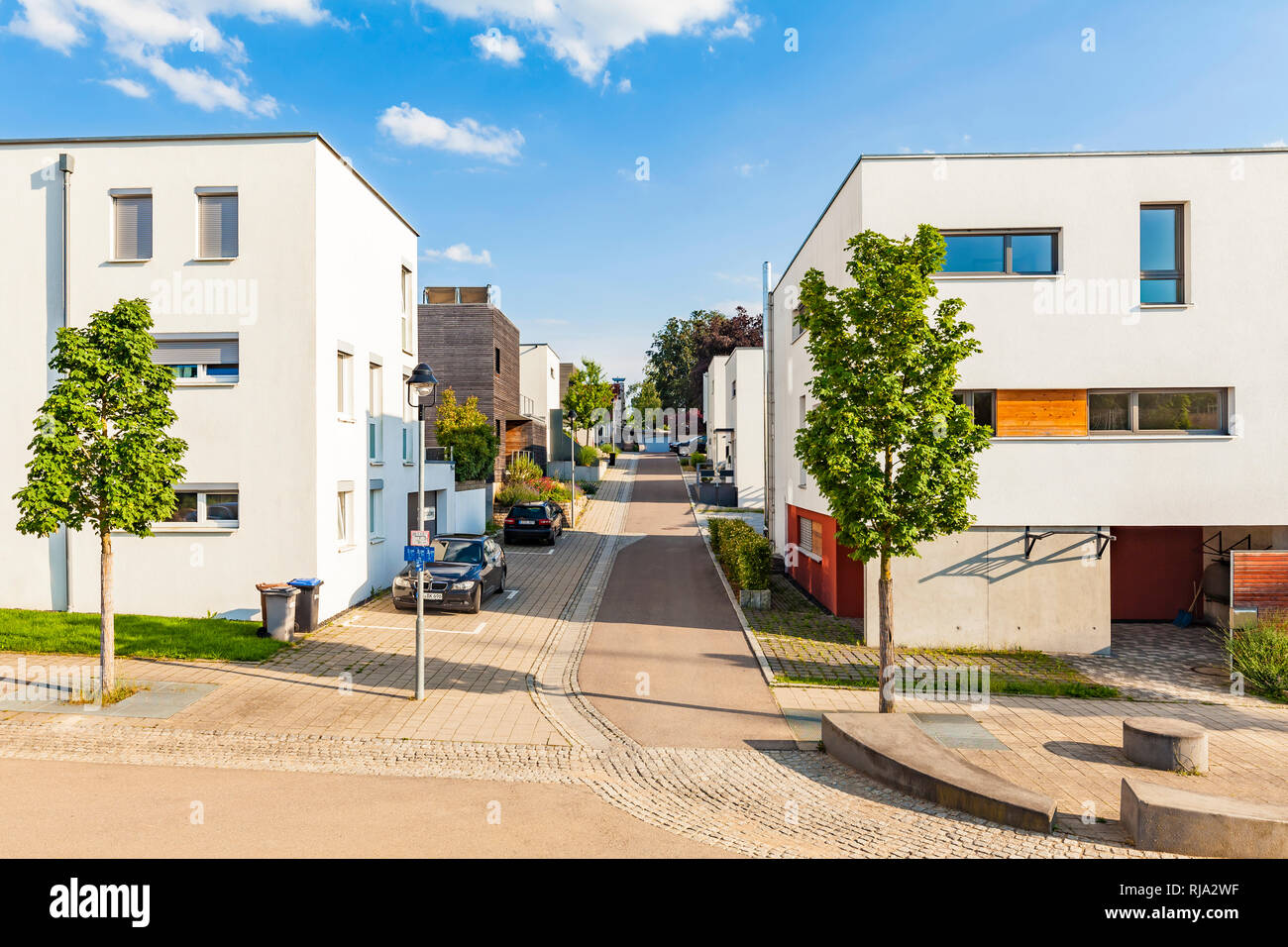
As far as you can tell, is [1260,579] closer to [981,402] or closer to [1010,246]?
[981,402]

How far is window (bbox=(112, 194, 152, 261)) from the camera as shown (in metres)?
13.8

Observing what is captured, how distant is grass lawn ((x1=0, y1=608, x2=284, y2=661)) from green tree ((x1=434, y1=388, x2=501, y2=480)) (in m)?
13.6

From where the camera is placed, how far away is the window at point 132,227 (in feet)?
45.1

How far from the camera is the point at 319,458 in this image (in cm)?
1358

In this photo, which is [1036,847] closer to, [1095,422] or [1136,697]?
[1136,697]

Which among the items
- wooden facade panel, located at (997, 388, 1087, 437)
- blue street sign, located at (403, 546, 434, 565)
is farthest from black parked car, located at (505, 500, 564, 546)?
wooden facade panel, located at (997, 388, 1087, 437)

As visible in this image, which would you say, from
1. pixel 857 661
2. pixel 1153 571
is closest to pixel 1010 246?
pixel 1153 571

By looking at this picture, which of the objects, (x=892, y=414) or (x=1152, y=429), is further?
(x=1152, y=429)

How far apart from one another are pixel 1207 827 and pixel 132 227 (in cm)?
1813

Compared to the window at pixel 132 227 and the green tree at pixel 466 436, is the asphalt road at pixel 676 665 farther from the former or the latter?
the window at pixel 132 227

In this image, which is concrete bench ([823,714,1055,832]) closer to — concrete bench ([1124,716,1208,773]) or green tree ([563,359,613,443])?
concrete bench ([1124,716,1208,773])

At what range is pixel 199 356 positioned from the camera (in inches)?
540

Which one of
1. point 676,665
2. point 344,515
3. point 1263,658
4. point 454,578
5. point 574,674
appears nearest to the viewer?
point 1263,658

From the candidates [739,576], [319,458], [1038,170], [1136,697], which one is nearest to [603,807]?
[1136,697]
